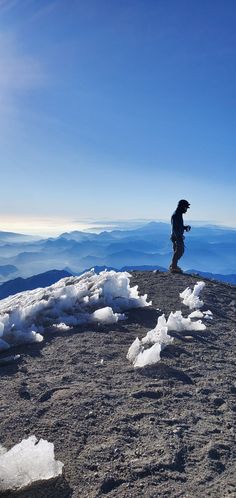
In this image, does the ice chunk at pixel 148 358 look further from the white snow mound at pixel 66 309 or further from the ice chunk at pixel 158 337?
the white snow mound at pixel 66 309

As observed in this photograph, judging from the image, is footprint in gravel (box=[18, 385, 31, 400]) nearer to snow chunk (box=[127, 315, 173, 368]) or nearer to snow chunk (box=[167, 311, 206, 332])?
snow chunk (box=[127, 315, 173, 368])

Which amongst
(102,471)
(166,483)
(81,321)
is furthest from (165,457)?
(81,321)

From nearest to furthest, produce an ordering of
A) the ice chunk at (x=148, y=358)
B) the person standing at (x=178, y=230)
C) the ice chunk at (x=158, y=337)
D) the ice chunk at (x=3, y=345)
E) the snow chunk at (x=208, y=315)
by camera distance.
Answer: the ice chunk at (x=148, y=358)
the ice chunk at (x=3, y=345)
the ice chunk at (x=158, y=337)
the snow chunk at (x=208, y=315)
the person standing at (x=178, y=230)

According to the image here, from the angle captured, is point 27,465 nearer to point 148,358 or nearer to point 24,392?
point 24,392

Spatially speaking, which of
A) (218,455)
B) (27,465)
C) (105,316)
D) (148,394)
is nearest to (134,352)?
(148,394)

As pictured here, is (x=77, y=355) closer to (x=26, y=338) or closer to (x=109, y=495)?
(x=26, y=338)

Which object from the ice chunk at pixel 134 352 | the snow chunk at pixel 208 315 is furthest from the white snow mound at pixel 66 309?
the ice chunk at pixel 134 352

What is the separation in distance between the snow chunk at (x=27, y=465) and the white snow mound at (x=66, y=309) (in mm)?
4619

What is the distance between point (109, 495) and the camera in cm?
475

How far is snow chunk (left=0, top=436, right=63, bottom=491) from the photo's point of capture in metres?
4.88

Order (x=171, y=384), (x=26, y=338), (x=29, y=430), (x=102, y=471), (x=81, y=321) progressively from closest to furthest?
1. (x=102, y=471)
2. (x=29, y=430)
3. (x=171, y=384)
4. (x=26, y=338)
5. (x=81, y=321)

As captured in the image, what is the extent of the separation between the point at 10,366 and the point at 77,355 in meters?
1.41

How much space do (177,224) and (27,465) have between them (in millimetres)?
15596

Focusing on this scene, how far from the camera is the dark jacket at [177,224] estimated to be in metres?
19.6
